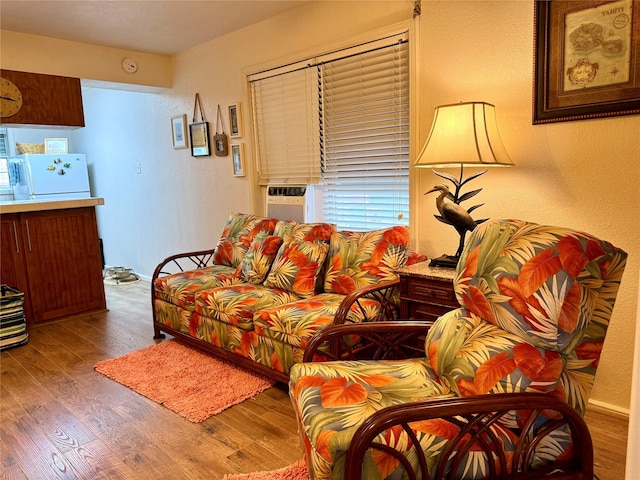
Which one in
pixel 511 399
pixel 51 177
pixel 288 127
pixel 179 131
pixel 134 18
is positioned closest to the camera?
pixel 511 399

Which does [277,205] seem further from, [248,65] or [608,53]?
[608,53]

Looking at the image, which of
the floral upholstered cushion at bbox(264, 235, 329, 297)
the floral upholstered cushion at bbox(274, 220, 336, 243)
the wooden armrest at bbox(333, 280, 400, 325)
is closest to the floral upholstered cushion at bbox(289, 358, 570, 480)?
the wooden armrest at bbox(333, 280, 400, 325)

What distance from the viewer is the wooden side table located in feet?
6.84

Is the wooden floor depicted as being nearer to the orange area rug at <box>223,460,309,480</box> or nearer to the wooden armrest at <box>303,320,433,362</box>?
the orange area rug at <box>223,460,309,480</box>

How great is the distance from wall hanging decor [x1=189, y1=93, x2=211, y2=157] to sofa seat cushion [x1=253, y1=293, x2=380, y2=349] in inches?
88.4

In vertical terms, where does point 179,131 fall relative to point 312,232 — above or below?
above

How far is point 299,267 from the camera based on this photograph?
2.73 m

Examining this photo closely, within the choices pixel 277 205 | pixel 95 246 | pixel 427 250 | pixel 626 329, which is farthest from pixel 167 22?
pixel 626 329

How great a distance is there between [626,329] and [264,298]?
186cm

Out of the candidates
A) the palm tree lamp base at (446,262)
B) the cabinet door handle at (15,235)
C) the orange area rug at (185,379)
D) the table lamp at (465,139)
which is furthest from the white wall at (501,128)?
the cabinet door handle at (15,235)

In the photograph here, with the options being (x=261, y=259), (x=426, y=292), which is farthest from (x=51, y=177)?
(x=426, y=292)

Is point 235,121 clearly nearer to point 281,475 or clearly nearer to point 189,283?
point 189,283

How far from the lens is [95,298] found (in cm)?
413

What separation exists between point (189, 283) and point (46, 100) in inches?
89.9
